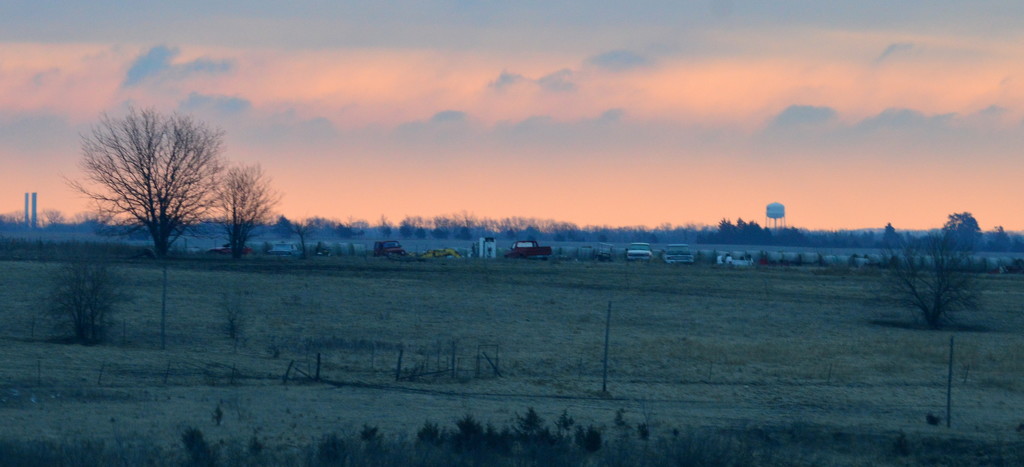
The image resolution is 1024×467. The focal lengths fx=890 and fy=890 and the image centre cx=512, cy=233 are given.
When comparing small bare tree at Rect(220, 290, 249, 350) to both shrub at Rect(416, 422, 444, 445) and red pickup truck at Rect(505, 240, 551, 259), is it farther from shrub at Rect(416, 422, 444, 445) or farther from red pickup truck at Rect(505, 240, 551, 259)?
red pickup truck at Rect(505, 240, 551, 259)

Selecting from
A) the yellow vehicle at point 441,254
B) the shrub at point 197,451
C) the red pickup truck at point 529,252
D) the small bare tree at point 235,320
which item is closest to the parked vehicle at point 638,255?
the red pickup truck at point 529,252

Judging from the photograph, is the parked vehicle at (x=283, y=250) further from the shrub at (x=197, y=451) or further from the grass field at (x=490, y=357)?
the shrub at (x=197, y=451)

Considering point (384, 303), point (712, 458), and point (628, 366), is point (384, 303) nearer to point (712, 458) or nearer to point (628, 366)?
point (628, 366)

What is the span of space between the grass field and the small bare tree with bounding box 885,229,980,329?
1.22 metres

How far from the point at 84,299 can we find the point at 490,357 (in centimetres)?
1455

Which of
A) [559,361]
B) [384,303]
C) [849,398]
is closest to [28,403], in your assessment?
[559,361]

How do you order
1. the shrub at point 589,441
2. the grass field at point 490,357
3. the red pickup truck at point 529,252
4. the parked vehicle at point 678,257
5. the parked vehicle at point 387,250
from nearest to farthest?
the shrub at point 589,441, the grass field at point 490,357, the red pickup truck at point 529,252, the parked vehicle at point 678,257, the parked vehicle at point 387,250

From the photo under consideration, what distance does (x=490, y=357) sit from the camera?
31.3 metres

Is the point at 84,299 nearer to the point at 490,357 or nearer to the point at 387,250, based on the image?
the point at 490,357

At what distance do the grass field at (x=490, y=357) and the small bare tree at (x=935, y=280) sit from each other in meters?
1.22

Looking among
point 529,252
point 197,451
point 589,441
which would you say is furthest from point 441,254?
point 197,451

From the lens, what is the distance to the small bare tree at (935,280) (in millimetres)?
44875

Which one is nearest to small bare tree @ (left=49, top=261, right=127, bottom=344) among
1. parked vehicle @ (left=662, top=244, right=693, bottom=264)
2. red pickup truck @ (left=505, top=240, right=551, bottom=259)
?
red pickup truck @ (left=505, top=240, right=551, bottom=259)

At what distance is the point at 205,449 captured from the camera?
47.8 feet
